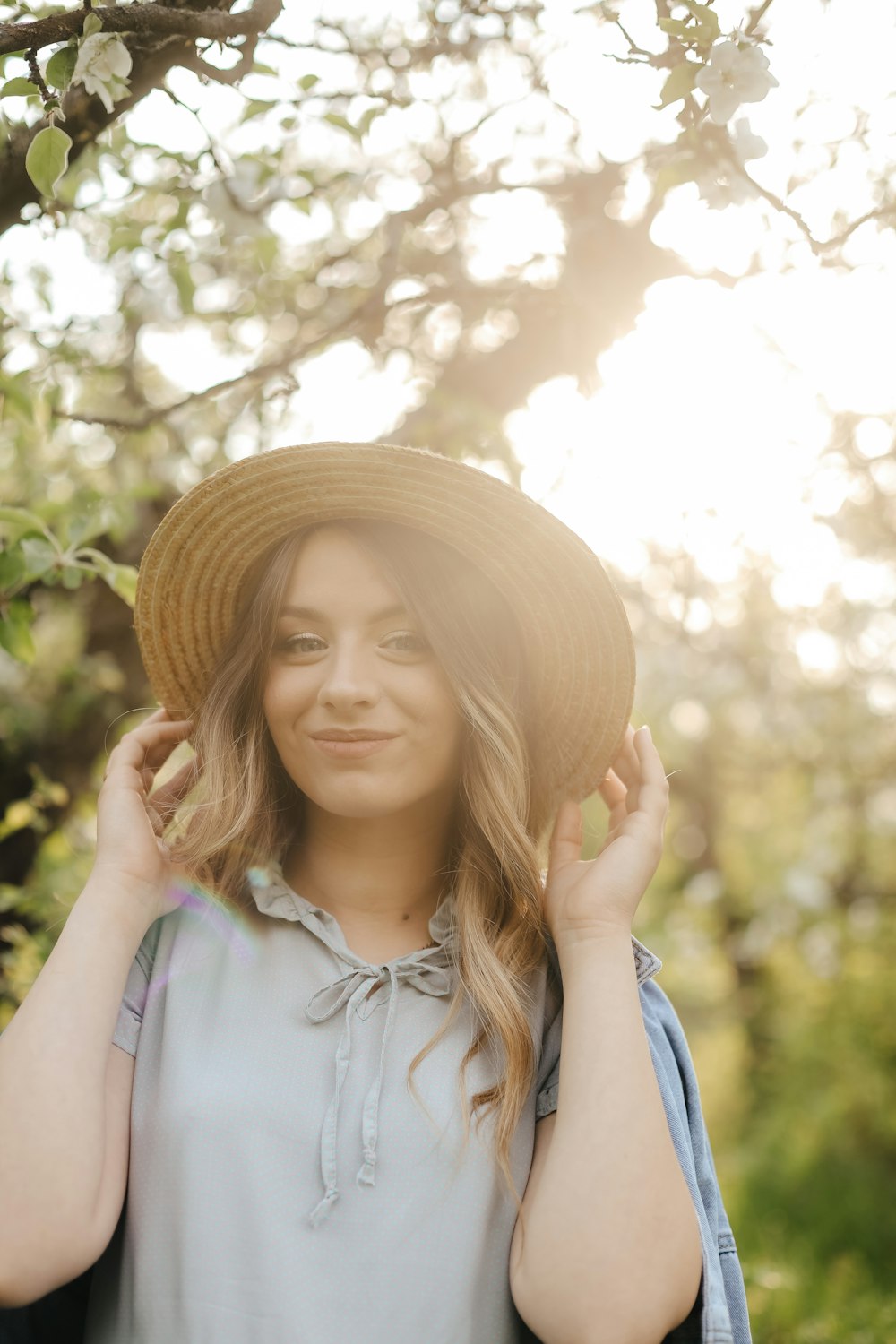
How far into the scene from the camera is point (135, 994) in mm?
1849

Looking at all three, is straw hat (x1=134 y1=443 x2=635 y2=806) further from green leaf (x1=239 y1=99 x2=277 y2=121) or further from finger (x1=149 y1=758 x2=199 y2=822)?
green leaf (x1=239 y1=99 x2=277 y2=121)

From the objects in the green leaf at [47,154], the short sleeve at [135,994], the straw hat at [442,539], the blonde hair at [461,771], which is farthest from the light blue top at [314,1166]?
the green leaf at [47,154]

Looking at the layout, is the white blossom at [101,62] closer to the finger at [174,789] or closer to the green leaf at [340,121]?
the green leaf at [340,121]

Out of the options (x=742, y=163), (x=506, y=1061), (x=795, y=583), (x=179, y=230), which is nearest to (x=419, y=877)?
(x=506, y=1061)

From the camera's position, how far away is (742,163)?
6.32 ft

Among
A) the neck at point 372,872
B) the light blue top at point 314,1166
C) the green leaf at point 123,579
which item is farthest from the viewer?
the green leaf at point 123,579

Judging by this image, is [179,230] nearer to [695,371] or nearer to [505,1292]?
[695,371]

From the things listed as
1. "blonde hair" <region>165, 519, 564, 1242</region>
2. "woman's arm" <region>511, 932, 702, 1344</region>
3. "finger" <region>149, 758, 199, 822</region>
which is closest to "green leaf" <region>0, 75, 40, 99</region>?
"blonde hair" <region>165, 519, 564, 1242</region>

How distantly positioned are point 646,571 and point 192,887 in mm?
3722

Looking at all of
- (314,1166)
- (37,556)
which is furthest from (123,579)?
(314,1166)

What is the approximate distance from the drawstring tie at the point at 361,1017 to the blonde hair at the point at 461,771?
0.23 ft

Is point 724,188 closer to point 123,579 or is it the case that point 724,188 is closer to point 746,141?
point 746,141

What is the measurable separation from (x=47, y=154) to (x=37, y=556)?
0.83m

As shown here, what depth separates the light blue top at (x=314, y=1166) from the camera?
162 centimetres
